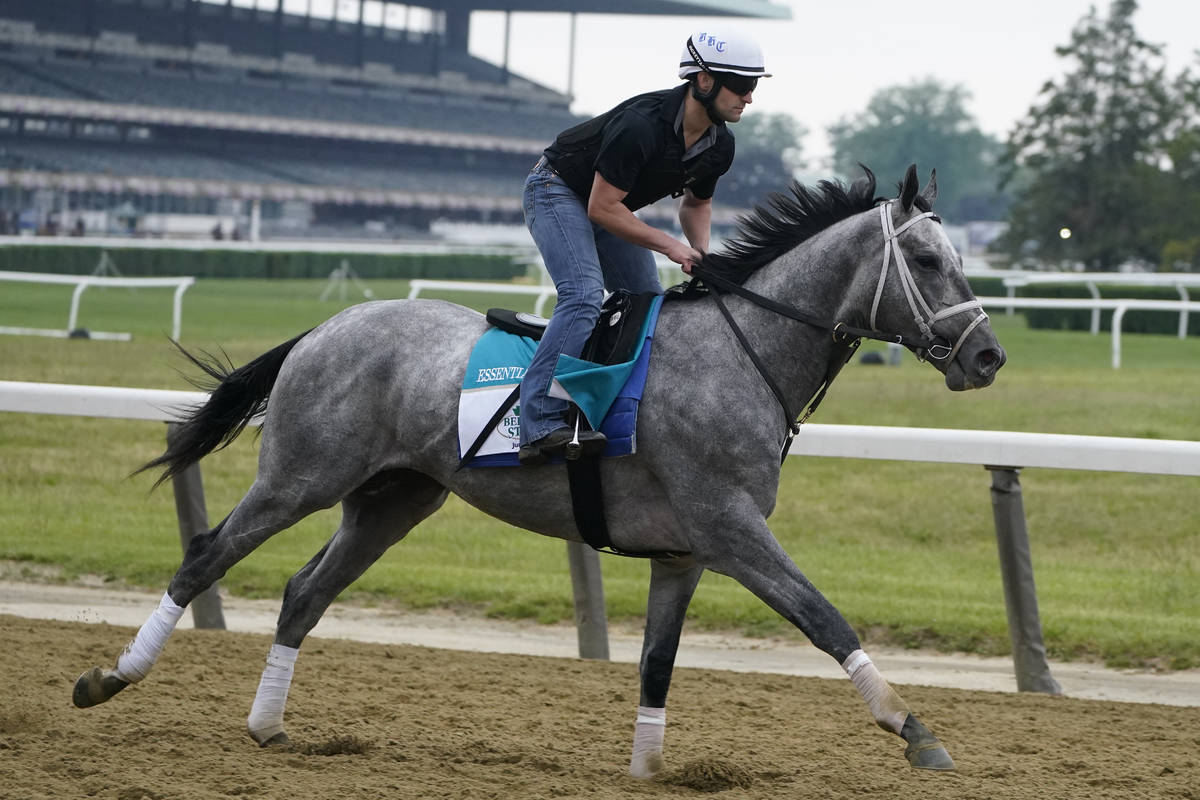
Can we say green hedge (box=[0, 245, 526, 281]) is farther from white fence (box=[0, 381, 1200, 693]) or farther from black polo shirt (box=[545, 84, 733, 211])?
black polo shirt (box=[545, 84, 733, 211])

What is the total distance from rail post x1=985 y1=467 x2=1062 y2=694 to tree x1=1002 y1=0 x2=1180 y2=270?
30025mm

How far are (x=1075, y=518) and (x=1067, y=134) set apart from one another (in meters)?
29.4

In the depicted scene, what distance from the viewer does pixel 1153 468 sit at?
526 centimetres

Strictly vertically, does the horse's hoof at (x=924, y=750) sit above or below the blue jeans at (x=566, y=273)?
below

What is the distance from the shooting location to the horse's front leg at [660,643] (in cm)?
422

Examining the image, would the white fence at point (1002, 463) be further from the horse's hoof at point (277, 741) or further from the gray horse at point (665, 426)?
the horse's hoof at point (277, 741)

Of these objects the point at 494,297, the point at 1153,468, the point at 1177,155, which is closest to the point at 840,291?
the point at 1153,468

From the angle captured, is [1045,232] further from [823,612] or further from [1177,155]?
[823,612]

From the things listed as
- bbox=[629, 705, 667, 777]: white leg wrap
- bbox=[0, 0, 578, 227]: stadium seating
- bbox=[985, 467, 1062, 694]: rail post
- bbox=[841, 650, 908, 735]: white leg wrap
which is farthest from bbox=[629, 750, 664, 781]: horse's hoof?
bbox=[0, 0, 578, 227]: stadium seating

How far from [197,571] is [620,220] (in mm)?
1657

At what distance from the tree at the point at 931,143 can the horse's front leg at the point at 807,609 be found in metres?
93.0

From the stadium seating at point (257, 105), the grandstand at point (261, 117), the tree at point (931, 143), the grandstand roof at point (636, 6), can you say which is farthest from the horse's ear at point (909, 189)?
the tree at point (931, 143)

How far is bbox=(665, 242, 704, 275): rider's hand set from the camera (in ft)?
13.6

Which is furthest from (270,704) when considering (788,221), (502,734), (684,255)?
(788,221)
